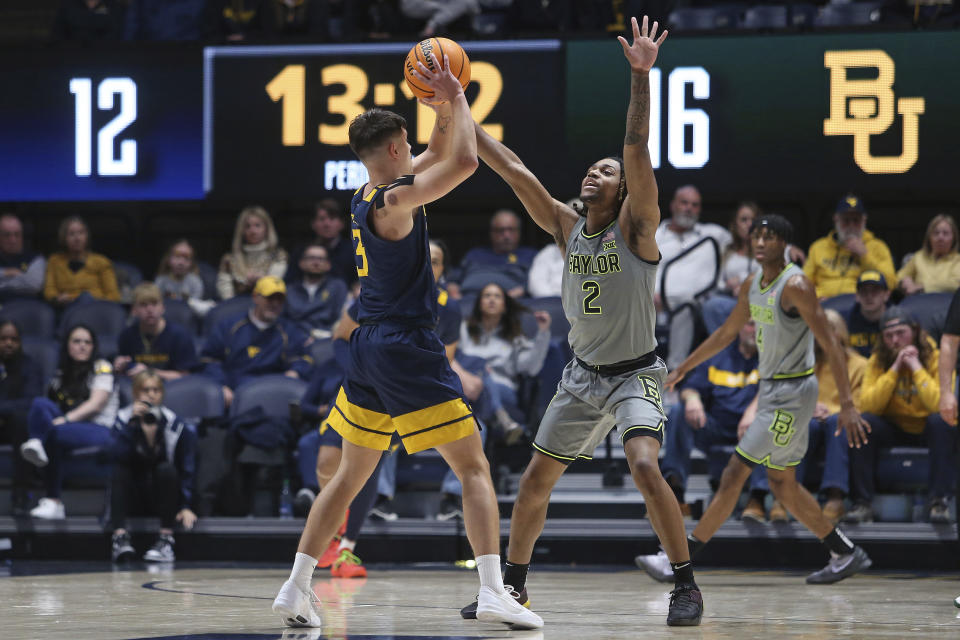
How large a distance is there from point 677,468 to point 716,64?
128 inches

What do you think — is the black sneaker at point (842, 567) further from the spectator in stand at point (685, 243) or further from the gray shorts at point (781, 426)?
the spectator in stand at point (685, 243)

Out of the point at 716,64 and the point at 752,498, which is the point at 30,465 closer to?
the point at 752,498

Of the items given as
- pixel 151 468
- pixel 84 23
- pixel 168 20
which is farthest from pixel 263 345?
pixel 84 23

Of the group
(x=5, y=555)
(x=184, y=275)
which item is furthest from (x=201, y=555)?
(x=184, y=275)

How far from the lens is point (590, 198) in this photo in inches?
198

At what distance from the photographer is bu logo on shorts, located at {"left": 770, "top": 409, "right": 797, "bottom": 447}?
664 cm

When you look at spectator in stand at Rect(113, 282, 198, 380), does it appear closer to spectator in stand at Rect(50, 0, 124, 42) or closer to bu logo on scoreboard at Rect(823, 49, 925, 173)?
spectator in stand at Rect(50, 0, 124, 42)

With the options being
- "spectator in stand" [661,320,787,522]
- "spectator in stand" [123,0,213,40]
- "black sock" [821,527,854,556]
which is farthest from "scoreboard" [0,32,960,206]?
"black sock" [821,527,854,556]

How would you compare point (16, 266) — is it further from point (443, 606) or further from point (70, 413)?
point (443, 606)

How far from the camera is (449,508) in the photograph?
8359 mm

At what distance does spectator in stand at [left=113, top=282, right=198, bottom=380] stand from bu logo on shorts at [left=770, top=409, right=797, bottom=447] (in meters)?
4.56

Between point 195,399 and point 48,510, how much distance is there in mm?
1198

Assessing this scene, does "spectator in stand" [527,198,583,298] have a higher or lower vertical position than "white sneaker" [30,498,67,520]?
higher

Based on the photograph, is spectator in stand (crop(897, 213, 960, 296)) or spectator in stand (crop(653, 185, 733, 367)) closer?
spectator in stand (crop(897, 213, 960, 296))
